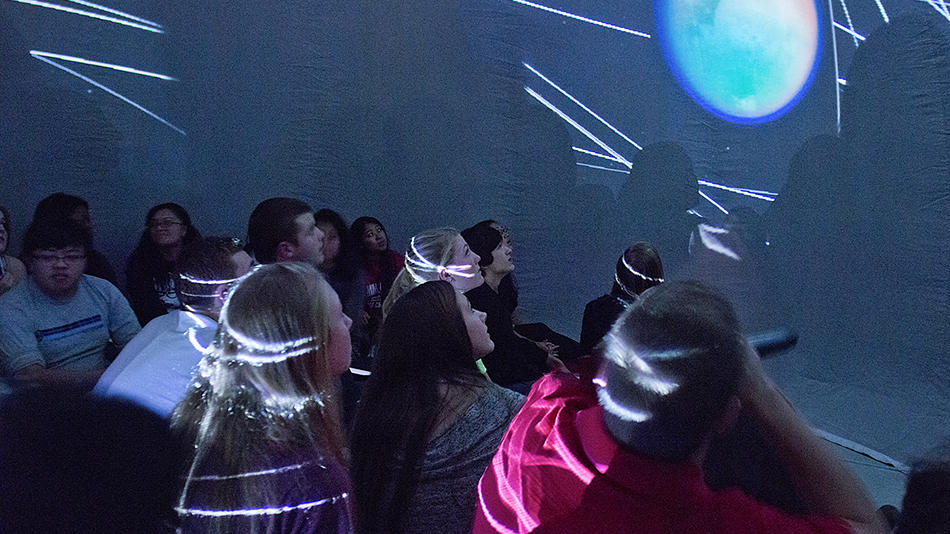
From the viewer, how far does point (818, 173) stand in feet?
11.2

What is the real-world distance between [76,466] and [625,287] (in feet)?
7.28

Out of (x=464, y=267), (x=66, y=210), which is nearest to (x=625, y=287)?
(x=464, y=267)

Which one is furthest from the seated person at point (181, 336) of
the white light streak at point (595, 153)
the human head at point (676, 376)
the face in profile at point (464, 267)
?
the white light streak at point (595, 153)

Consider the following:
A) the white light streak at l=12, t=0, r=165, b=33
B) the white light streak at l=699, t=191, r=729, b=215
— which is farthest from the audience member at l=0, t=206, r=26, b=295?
the white light streak at l=699, t=191, r=729, b=215

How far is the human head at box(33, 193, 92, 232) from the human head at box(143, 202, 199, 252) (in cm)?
33

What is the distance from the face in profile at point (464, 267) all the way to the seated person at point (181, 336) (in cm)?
74

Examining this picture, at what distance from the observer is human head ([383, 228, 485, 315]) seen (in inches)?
93.7

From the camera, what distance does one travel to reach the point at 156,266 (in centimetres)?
299

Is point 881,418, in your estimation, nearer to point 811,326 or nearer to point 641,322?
point 811,326

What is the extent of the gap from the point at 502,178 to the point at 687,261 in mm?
A: 1246

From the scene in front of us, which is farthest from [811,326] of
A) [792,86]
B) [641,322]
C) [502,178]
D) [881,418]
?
[641,322]

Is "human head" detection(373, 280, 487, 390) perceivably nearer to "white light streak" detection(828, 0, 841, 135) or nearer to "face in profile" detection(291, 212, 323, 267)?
"face in profile" detection(291, 212, 323, 267)

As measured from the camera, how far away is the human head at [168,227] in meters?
3.04

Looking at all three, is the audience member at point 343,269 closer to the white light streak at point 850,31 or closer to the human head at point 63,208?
the human head at point 63,208
